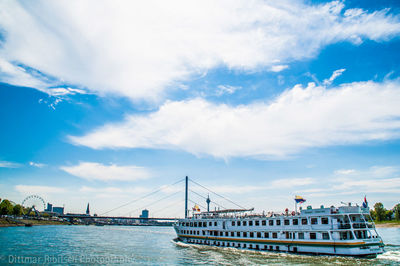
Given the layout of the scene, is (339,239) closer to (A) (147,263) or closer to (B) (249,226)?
(B) (249,226)

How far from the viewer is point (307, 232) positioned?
114 feet

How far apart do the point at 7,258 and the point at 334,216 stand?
42643 millimetres

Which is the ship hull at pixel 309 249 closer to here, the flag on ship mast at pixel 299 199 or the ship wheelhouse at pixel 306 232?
→ the ship wheelhouse at pixel 306 232

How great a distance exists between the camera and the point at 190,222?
5469cm

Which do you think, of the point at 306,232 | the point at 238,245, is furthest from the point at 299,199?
the point at 238,245

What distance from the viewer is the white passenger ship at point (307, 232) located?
103 ft

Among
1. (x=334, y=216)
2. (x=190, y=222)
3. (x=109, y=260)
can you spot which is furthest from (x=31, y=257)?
(x=334, y=216)

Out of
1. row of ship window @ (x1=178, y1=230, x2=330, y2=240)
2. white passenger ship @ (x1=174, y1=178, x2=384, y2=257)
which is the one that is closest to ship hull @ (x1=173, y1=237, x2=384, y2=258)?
white passenger ship @ (x1=174, y1=178, x2=384, y2=257)

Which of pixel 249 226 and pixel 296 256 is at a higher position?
pixel 249 226

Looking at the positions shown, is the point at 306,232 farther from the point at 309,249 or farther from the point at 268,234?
the point at 268,234

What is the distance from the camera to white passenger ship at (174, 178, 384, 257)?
31266 millimetres

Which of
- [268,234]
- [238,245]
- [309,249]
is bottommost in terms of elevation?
[238,245]

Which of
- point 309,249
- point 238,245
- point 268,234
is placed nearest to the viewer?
point 309,249

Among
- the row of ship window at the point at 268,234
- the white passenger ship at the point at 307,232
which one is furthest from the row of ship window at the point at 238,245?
the row of ship window at the point at 268,234
